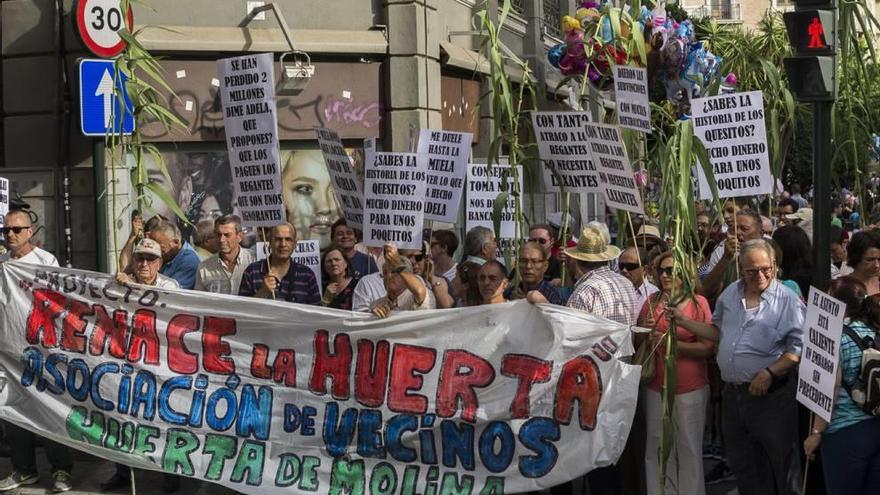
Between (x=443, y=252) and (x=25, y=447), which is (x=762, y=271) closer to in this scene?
(x=443, y=252)

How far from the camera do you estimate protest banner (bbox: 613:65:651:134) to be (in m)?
7.84

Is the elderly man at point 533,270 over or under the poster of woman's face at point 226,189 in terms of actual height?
under

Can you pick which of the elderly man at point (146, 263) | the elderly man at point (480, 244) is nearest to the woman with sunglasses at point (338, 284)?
the elderly man at point (480, 244)

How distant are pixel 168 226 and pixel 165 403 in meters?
1.98

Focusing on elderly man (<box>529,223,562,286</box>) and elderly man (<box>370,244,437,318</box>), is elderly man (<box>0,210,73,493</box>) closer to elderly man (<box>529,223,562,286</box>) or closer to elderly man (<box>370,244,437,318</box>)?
elderly man (<box>370,244,437,318</box>)

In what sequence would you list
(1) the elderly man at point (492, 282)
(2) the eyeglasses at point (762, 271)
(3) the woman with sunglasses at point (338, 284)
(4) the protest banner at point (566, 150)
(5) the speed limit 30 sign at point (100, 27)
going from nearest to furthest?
(2) the eyeglasses at point (762, 271), (1) the elderly man at point (492, 282), (4) the protest banner at point (566, 150), (3) the woman with sunglasses at point (338, 284), (5) the speed limit 30 sign at point (100, 27)

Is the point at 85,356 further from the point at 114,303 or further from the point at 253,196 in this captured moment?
the point at 253,196

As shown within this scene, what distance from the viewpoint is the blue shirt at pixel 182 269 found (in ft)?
32.6


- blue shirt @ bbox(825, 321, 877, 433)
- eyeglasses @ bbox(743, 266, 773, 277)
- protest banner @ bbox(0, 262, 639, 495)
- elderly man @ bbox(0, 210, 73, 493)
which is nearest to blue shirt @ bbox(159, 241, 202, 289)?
elderly man @ bbox(0, 210, 73, 493)

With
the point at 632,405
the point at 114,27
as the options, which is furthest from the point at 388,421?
the point at 114,27

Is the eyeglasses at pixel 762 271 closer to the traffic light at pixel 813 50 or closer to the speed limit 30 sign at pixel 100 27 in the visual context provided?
the traffic light at pixel 813 50

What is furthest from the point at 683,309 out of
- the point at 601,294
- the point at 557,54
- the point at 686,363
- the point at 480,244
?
the point at 557,54

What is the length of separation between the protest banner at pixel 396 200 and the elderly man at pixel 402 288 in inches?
14.1

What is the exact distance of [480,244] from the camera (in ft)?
33.1
